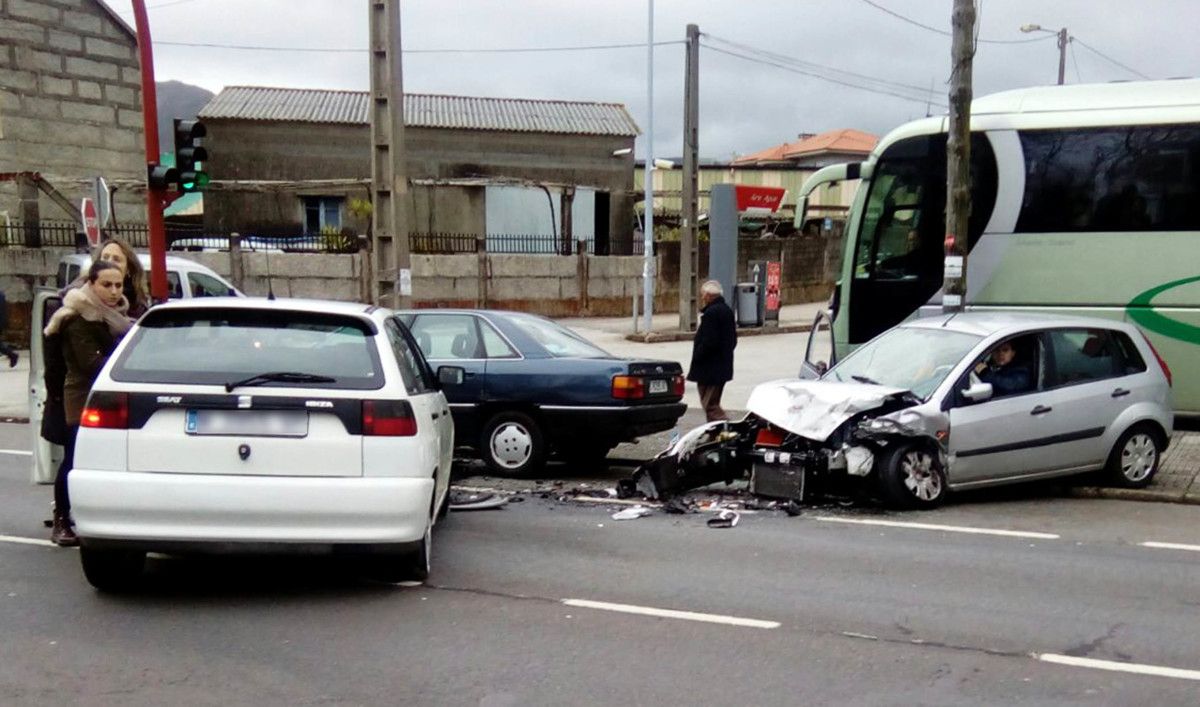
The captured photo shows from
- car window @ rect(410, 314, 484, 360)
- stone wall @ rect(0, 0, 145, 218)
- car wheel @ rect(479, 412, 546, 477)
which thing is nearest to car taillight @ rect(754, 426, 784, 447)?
car wheel @ rect(479, 412, 546, 477)

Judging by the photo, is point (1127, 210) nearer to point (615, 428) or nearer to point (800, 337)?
point (615, 428)

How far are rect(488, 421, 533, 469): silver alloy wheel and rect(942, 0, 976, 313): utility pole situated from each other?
483 cm

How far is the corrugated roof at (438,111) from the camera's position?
38094 mm

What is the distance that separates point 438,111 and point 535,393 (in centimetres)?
3190

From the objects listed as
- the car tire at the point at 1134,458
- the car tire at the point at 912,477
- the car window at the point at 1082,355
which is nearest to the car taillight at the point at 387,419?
the car tire at the point at 912,477

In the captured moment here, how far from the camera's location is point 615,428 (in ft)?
31.8

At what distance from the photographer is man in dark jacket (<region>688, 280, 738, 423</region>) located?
38.8ft

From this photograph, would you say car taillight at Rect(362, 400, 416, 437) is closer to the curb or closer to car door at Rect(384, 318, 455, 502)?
car door at Rect(384, 318, 455, 502)

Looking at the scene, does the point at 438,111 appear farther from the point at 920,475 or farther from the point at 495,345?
the point at 920,475

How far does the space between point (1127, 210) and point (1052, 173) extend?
36.0 inches

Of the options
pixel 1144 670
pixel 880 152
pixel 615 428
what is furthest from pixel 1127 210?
pixel 1144 670

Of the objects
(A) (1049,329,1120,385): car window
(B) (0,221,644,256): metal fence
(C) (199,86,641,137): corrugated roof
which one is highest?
(C) (199,86,641,137): corrugated roof

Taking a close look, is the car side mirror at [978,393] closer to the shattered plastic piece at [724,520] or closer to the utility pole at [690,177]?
the shattered plastic piece at [724,520]

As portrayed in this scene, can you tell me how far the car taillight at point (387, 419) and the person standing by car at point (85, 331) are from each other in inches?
77.4
